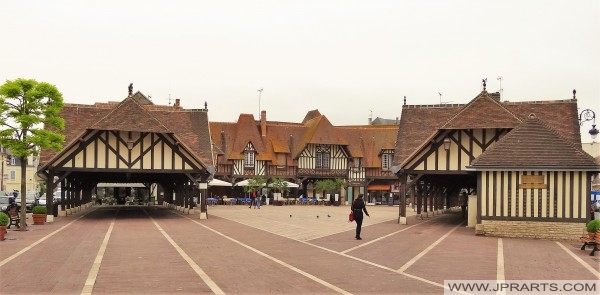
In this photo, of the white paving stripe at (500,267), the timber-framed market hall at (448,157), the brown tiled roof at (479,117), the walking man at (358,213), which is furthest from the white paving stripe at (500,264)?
the brown tiled roof at (479,117)

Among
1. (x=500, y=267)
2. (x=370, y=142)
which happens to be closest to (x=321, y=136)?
(x=370, y=142)

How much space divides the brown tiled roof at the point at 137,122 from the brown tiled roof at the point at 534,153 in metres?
12.6

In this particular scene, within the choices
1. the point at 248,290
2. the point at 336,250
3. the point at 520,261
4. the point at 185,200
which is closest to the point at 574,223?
the point at 520,261

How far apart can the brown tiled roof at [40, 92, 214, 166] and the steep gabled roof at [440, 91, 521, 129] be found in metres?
10.9

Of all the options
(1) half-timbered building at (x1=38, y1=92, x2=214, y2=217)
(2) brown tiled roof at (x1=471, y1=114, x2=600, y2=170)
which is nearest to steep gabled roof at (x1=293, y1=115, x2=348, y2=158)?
(1) half-timbered building at (x1=38, y1=92, x2=214, y2=217)

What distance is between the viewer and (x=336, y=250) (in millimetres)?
14688

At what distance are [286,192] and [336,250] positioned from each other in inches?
1656

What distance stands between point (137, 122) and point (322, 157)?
32513 millimetres

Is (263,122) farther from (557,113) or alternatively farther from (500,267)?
(500,267)

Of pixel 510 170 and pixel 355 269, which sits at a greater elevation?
pixel 510 170

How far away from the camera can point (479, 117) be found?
23.4m

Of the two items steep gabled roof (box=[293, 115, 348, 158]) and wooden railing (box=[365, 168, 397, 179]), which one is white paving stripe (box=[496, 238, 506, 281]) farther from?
wooden railing (box=[365, 168, 397, 179])

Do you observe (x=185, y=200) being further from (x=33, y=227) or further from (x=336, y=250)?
(x=336, y=250)

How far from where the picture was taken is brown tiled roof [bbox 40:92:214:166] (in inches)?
1017
